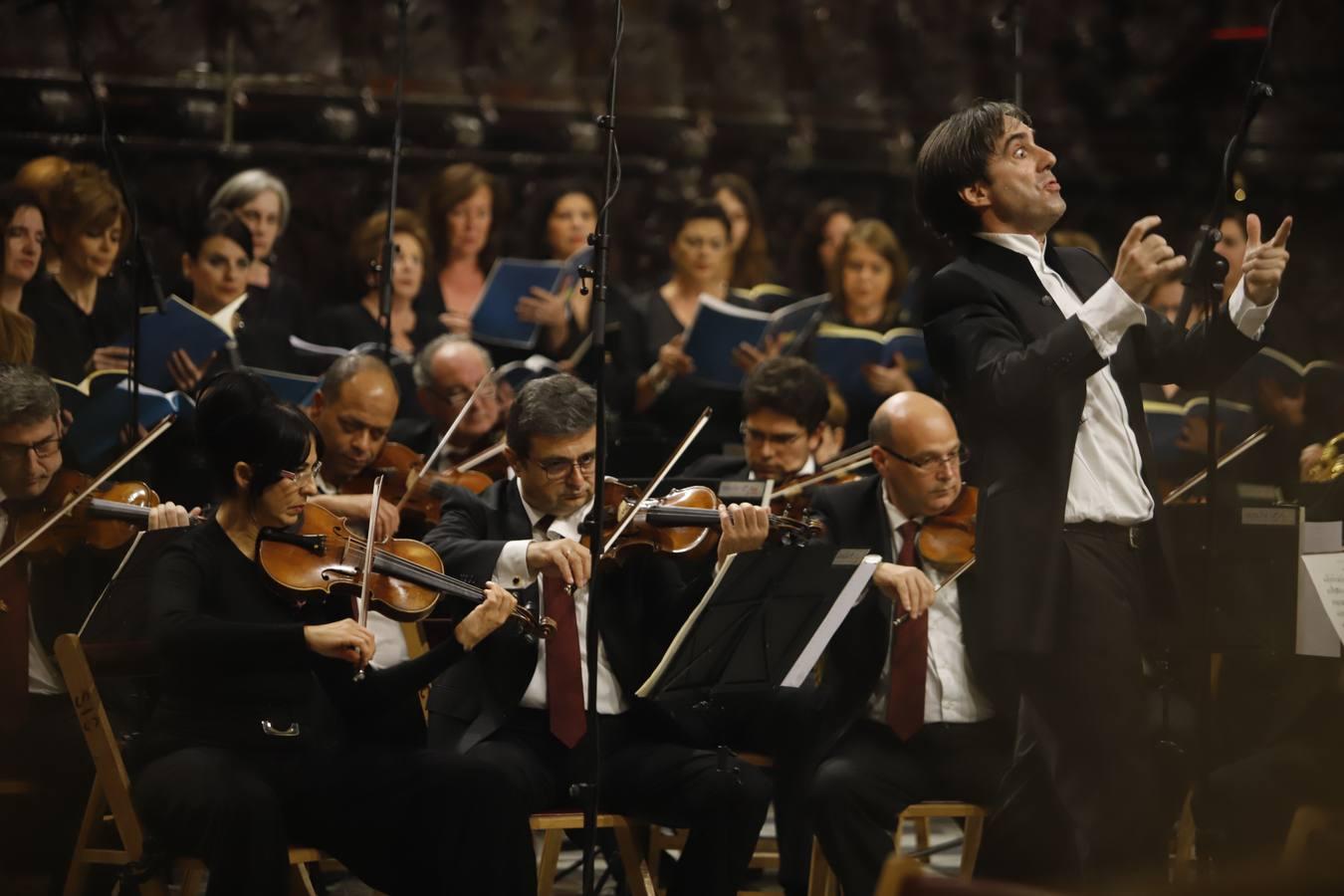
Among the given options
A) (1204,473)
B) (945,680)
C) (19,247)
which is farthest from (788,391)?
(19,247)

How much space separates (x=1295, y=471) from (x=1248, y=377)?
1.03 ft

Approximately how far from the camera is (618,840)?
9.60ft

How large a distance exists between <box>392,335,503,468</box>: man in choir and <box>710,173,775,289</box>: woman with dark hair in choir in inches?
49.4

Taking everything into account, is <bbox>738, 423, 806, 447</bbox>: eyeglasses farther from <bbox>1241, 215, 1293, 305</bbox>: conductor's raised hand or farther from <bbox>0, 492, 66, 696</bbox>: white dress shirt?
<bbox>0, 492, 66, 696</bbox>: white dress shirt

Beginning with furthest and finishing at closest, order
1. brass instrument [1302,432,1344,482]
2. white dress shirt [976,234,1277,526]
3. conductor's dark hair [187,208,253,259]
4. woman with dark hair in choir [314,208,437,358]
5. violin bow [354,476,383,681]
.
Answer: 1. woman with dark hair in choir [314,208,437,358]
2. conductor's dark hair [187,208,253,259]
3. brass instrument [1302,432,1344,482]
4. violin bow [354,476,383,681]
5. white dress shirt [976,234,1277,526]

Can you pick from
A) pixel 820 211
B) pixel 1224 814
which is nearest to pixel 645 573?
pixel 1224 814

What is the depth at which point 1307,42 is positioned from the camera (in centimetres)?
693

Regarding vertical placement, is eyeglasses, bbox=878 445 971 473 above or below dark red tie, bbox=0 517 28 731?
above

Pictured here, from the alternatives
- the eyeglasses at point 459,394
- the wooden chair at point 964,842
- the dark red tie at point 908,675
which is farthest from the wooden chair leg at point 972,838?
the eyeglasses at point 459,394

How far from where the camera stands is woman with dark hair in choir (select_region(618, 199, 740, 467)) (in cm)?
458

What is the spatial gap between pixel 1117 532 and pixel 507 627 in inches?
44.5

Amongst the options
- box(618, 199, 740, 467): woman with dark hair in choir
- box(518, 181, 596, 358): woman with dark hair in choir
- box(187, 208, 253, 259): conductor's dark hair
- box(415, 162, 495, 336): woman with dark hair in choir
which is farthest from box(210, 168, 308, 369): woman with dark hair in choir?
box(618, 199, 740, 467): woman with dark hair in choir

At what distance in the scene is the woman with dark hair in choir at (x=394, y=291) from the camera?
188 inches

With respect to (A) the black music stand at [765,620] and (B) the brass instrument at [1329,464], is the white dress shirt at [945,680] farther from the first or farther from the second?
(B) the brass instrument at [1329,464]
